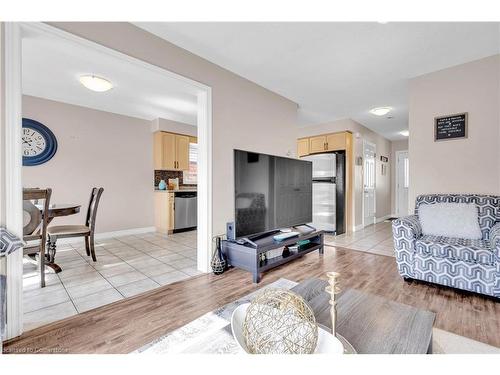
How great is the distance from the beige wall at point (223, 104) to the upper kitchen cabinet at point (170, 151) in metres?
2.47

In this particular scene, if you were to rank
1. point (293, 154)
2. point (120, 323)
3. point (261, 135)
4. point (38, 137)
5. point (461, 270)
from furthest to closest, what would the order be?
point (293, 154)
point (38, 137)
point (261, 135)
point (461, 270)
point (120, 323)

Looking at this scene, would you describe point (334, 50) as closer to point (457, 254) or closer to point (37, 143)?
point (457, 254)

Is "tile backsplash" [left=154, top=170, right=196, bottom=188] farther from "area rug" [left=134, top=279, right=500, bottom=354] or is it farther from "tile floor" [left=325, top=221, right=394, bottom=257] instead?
"area rug" [left=134, top=279, right=500, bottom=354]

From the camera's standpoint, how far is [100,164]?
4.21 m

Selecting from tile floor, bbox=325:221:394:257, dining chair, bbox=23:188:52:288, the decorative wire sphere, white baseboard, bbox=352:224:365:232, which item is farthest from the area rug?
white baseboard, bbox=352:224:365:232

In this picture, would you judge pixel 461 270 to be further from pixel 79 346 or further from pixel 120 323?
pixel 79 346

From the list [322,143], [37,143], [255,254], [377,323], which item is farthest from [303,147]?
[37,143]

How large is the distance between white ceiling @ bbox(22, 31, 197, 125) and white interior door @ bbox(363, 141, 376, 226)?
403cm

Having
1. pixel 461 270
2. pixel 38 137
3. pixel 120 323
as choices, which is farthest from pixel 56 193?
pixel 461 270

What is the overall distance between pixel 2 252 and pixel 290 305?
1696 mm

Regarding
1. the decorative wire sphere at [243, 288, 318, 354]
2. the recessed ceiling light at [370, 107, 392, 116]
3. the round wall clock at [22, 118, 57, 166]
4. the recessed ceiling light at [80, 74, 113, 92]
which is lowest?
the decorative wire sphere at [243, 288, 318, 354]

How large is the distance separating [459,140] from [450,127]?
0.18m

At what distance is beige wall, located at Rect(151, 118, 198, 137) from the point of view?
15.8 feet

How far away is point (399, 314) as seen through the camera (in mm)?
1116
